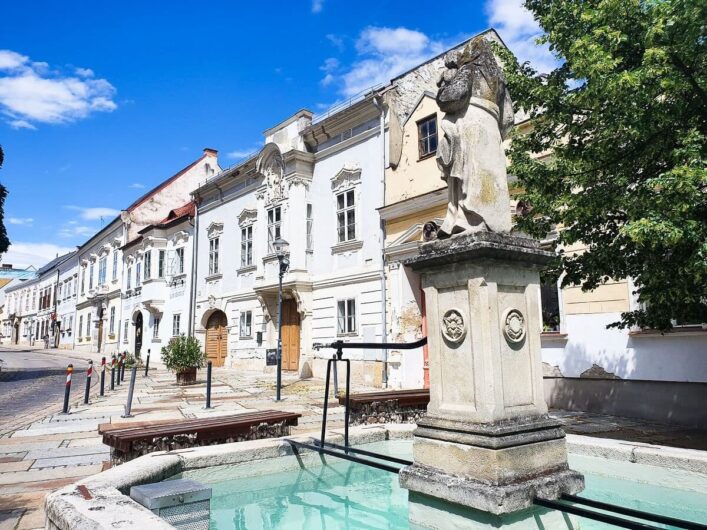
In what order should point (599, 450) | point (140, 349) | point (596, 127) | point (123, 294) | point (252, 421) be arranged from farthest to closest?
point (123, 294), point (140, 349), point (596, 127), point (252, 421), point (599, 450)

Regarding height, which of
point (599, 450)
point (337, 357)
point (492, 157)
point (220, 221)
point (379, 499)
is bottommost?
point (379, 499)

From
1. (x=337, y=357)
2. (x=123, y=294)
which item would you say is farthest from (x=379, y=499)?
(x=123, y=294)

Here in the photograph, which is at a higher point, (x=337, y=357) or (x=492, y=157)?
(x=492, y=157)

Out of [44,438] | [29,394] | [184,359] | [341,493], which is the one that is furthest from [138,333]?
[341,493]

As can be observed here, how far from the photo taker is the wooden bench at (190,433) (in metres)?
4.99

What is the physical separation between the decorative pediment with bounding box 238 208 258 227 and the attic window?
849 centimetres

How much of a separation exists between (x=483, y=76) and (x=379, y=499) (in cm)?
321

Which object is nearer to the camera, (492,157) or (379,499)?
(492,157)

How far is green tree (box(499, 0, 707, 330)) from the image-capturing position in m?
5.45

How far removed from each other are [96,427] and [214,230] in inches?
622

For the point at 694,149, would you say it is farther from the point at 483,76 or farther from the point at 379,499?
the point at 379,499

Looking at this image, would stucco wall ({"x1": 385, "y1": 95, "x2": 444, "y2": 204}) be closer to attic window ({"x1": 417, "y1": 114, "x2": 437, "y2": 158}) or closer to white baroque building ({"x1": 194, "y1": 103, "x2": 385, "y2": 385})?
attic window ({"x1": 417, "y1": 114, "x2": 437, "y2": 158})

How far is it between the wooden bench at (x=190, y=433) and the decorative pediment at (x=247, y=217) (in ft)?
49.4

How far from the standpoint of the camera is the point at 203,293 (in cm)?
2405
